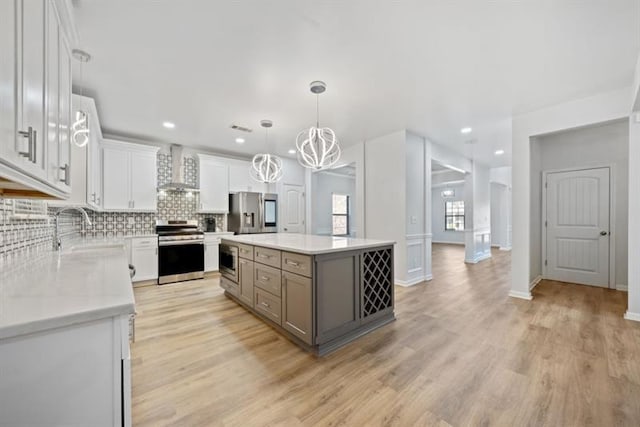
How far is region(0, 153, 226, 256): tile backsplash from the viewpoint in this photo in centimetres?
166

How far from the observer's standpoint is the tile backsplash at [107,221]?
1.66 meters

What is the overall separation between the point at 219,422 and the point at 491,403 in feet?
5.50

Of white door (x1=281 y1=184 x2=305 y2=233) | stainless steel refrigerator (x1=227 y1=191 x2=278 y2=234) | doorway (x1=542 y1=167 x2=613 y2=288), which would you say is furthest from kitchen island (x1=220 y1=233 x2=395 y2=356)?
doorway (x1=542 y1=167 x2=613 y2=288)

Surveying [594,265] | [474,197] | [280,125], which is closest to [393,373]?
[280,125]

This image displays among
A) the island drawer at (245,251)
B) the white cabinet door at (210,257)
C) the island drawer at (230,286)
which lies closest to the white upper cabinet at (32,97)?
the island drawer at (245,251)

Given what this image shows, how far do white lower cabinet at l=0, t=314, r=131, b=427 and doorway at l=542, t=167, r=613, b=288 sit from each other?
6.14 metres

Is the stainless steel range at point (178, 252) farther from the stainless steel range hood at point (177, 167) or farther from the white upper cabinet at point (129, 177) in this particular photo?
the stainless steel range hood at point (177, 167)

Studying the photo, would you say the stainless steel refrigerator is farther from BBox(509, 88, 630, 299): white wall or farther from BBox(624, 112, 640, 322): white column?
BBox(624, 112, 640, 322): white column

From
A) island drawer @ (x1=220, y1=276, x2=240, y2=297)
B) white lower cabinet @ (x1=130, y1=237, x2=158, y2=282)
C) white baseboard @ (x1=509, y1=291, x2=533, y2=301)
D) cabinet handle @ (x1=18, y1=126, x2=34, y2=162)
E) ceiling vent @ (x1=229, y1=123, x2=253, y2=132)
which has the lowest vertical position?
white baseboard @ (x1=509, y1=291, x2=533, y2=301)

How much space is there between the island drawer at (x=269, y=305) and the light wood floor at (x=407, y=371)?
0.52 ft

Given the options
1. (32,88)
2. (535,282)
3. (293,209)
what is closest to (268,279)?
(32,88)

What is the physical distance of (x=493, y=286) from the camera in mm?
4434

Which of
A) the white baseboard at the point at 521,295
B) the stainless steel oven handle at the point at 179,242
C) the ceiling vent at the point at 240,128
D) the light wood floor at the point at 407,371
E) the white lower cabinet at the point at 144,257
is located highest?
the ceiling vent at the point at 240,128

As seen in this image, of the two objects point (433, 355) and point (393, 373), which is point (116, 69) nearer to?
point (393, 373)
